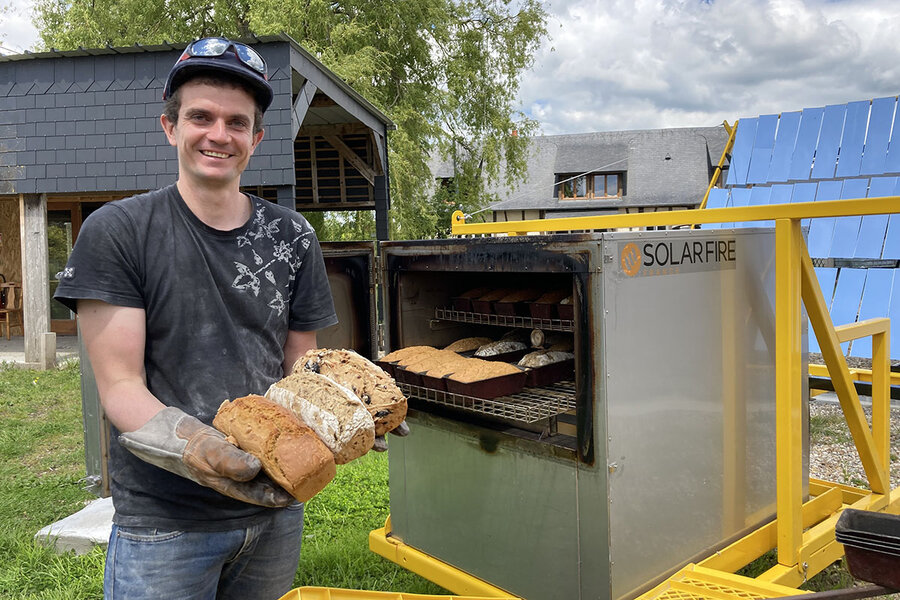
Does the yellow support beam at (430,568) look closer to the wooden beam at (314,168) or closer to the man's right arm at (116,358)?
the man's right arm at (116,358)

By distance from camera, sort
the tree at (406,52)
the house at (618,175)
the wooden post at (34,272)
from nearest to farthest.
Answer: the wooden post at (34,272) → the tree at (406,52) → the house at (618,175)

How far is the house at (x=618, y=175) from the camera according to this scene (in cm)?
3278

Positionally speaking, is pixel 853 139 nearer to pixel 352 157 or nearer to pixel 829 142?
pixel 829 142

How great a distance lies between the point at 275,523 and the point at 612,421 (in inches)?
49.4

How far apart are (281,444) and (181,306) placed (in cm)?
45

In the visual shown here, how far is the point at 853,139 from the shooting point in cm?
777

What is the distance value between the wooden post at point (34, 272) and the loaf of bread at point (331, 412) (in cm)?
1030

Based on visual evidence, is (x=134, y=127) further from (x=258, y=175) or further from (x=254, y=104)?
(x=254, y=104)

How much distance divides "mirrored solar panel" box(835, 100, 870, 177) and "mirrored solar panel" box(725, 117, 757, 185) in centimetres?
99

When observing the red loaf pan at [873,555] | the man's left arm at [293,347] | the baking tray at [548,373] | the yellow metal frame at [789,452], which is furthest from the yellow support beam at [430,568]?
the man's left arm at [293,347]

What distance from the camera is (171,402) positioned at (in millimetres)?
1770

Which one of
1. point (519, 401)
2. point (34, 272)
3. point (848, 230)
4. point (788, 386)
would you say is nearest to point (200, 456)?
point (519, 401)

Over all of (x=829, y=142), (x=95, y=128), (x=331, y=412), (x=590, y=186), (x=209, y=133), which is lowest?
(x=331, y=412)

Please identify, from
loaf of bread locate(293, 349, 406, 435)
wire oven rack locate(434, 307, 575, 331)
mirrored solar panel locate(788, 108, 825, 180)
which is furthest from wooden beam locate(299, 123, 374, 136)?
loaf of bread locate(293, 349, 406, 435)
